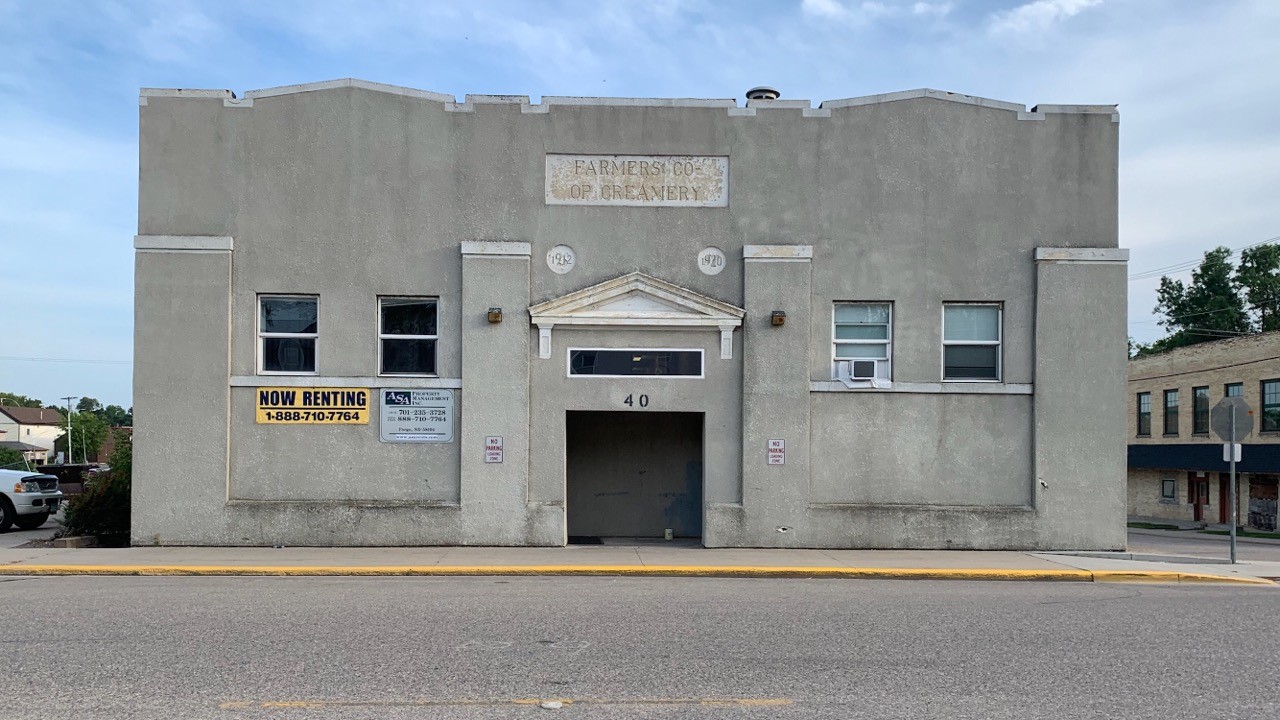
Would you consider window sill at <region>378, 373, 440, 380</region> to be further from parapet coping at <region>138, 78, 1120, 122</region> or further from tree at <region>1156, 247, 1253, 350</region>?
tree at <region>1156, 247, 1253, 350</region>

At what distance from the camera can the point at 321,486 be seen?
16.2 m

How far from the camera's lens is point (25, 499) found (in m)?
19.8

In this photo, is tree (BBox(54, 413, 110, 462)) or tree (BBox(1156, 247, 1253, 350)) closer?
tree (BBox(1156, 247, 1253, 350))

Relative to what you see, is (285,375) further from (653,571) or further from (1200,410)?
(1200,410)

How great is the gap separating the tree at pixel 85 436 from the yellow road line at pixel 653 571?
94504 millimetres

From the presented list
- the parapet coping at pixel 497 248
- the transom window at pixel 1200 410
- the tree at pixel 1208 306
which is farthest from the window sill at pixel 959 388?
the tree at pixel 1208 306

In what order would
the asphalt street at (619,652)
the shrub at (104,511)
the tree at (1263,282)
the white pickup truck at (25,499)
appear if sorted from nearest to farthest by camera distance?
1. the asphalt street at (619,652)
2. the shrub at (104,511)
3. the white pickup truck at (25,499)
4. the tree at (1263,282)

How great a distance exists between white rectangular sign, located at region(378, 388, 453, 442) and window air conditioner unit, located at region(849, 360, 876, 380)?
617 cm

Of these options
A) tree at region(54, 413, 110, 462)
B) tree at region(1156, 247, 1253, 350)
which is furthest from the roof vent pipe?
tree at region(54, 413, 110, 462)

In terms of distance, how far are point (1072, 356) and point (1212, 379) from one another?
24994mm

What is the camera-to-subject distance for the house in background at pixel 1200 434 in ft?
114

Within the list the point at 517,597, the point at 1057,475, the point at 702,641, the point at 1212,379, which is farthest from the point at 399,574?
the point at 1212,379

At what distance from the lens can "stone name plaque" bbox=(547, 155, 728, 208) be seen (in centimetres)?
1642

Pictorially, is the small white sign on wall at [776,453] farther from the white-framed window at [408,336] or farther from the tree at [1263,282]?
the tree at [1263,282]
